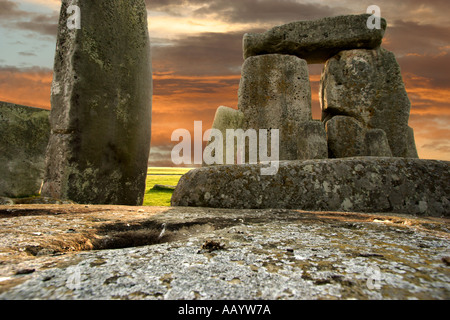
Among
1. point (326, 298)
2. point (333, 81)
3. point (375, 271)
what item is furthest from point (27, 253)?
point (333, 81)

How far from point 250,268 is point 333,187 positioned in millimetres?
1799

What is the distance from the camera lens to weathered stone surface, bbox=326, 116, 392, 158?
560cm

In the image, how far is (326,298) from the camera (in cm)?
67

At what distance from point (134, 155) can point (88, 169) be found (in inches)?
26.2

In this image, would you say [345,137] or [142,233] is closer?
[142,233]

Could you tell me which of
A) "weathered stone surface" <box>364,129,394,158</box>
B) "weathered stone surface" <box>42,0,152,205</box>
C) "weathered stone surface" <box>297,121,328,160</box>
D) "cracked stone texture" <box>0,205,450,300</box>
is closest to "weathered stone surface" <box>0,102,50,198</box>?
"weathered stone surface" <box>42,0,152,205</box>

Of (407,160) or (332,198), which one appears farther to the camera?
(407,160)

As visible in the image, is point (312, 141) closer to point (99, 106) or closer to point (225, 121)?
point (225, 121)

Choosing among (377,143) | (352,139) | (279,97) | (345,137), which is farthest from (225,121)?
(377,143)

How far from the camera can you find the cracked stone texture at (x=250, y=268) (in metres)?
0.70

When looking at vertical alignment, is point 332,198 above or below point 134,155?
below

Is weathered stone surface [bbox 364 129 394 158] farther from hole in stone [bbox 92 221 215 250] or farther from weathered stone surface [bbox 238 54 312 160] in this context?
hole in stone [bbox 92 221 215 250]

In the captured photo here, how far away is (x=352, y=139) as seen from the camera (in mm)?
5688

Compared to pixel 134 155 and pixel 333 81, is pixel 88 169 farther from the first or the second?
pixel 333 81
